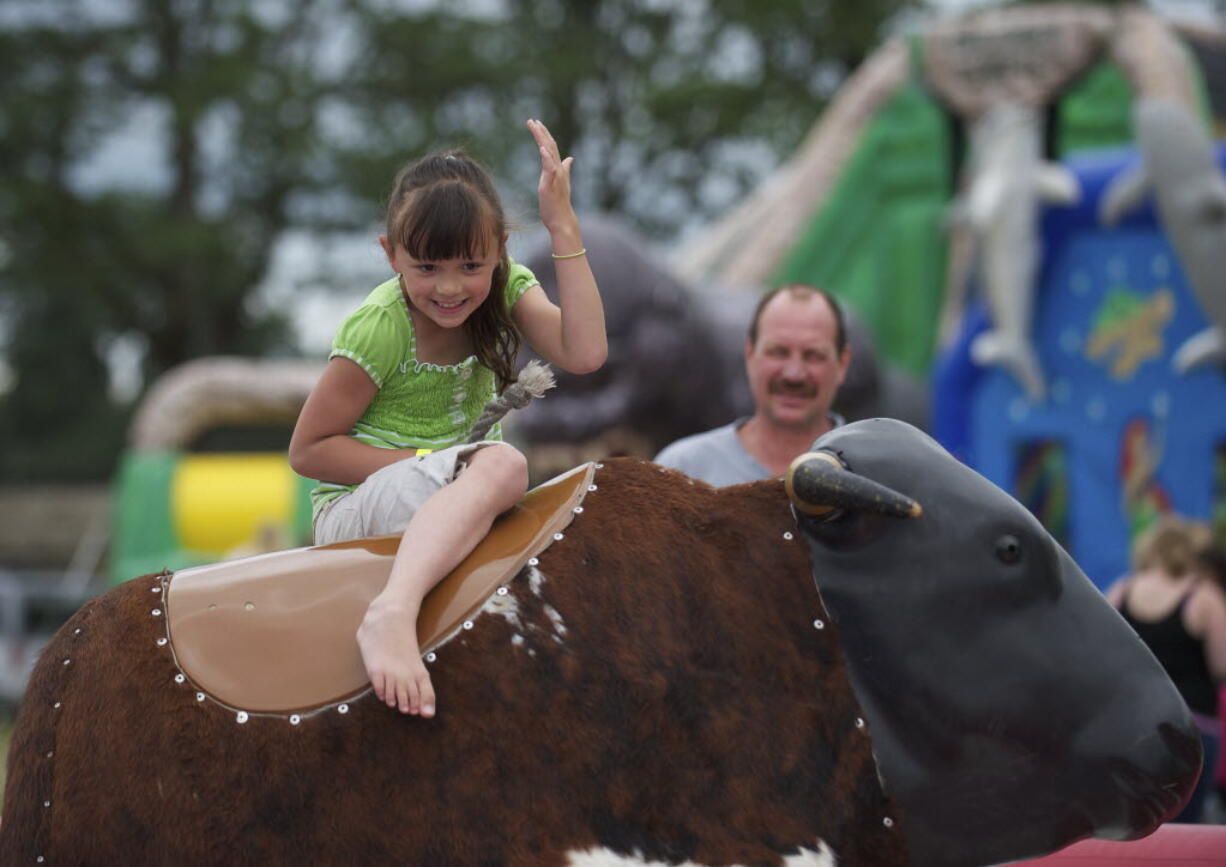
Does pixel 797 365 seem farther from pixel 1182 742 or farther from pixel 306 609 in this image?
pixel 306 609

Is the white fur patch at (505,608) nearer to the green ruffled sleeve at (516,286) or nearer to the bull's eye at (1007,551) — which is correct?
the green ruffled sleeve at (516,286)

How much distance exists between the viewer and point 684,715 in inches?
62.6

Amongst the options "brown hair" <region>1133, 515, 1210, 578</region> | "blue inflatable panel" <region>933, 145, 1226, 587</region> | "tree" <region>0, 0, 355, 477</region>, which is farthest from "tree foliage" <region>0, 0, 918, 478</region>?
"brown hair" <region>1133, 515, 1210, 578</region>

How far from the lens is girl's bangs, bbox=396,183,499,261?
66.5 inches

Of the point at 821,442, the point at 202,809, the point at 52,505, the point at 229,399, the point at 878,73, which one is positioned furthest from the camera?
the point at 52,505

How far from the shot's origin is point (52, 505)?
18.3 m

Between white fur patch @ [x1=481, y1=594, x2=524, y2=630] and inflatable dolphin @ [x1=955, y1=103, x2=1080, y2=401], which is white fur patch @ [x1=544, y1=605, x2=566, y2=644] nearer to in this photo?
white fur patch @ [x1=481, y1=594, x2=524, y2=630]

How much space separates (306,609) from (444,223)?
1.67 ft

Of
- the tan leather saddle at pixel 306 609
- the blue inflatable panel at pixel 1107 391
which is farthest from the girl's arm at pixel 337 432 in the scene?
the blue inflatable panel at pixel 1107 391

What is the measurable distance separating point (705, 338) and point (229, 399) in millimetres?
5428

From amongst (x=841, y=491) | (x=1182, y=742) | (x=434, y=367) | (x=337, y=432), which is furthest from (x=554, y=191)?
(x=1182, y=742)

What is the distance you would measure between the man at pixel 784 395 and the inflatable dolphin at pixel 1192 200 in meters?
4.85

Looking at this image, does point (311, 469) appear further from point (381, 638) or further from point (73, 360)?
point (73, 360)

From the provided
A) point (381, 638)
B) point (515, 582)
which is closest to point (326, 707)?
point (381, 638)
